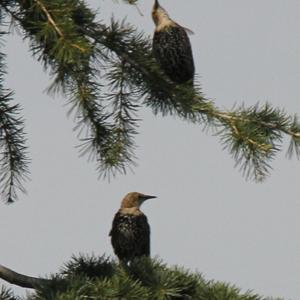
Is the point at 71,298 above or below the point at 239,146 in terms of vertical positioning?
below

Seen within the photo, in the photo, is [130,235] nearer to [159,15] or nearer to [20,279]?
[159,15]

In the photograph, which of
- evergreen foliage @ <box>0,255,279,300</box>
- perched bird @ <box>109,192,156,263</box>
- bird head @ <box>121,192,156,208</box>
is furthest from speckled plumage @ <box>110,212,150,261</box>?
evergreen foliage @ <box>0,255,279,300</box>

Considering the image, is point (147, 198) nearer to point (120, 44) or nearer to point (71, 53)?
point (120, 44)

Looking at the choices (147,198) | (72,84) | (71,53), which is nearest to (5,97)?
(72,84)

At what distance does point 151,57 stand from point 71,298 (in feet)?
4.37

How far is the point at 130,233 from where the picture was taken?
6.19 m

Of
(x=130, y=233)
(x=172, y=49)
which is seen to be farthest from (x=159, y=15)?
(x=130, y=233)

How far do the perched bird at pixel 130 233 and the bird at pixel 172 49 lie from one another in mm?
1425

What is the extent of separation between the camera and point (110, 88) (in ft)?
16.1

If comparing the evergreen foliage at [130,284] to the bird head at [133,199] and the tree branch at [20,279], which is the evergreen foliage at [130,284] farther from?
the bird head at [133,199]

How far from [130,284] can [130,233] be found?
1966mm

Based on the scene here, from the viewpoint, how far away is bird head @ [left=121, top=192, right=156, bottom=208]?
6.69 m

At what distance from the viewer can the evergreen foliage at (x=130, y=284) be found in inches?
164

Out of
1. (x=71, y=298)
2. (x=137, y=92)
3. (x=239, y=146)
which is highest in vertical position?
(x=137, y=92)
